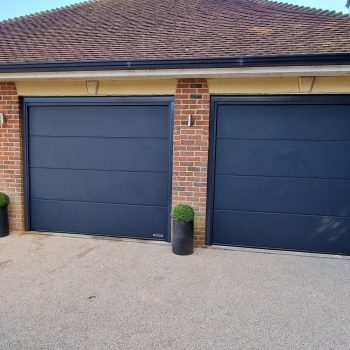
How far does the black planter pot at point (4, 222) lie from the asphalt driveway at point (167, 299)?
52cm

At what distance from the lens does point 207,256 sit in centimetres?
415

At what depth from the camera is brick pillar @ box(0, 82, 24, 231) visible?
15.6 feet

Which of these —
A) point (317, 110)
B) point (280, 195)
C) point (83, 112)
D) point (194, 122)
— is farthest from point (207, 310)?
point (83, 112)

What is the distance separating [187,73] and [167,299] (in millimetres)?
2819

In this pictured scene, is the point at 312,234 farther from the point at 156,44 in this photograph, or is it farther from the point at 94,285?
the point at 156,44

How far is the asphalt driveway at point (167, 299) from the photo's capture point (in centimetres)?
241

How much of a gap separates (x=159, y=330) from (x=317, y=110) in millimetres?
3539

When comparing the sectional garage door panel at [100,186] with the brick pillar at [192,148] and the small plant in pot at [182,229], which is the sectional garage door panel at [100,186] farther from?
the small plant in pot at [182,229]

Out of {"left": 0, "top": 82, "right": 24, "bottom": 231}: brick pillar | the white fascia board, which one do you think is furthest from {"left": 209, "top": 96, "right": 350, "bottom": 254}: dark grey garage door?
{"left": 0, "top": 82, "right": 24, "bottom": 231}: brick pillar

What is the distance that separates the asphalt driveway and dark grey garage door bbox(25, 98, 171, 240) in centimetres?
64

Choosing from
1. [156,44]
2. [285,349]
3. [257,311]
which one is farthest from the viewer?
[156,44]

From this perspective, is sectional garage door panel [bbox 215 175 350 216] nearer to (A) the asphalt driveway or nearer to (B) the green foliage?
(A) the asphalt driveway

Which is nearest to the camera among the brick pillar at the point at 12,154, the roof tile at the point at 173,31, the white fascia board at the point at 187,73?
the white fascia board at the point at 187,73

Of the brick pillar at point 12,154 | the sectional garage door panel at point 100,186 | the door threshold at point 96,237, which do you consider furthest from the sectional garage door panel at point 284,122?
the brick pillar at point 12,154
